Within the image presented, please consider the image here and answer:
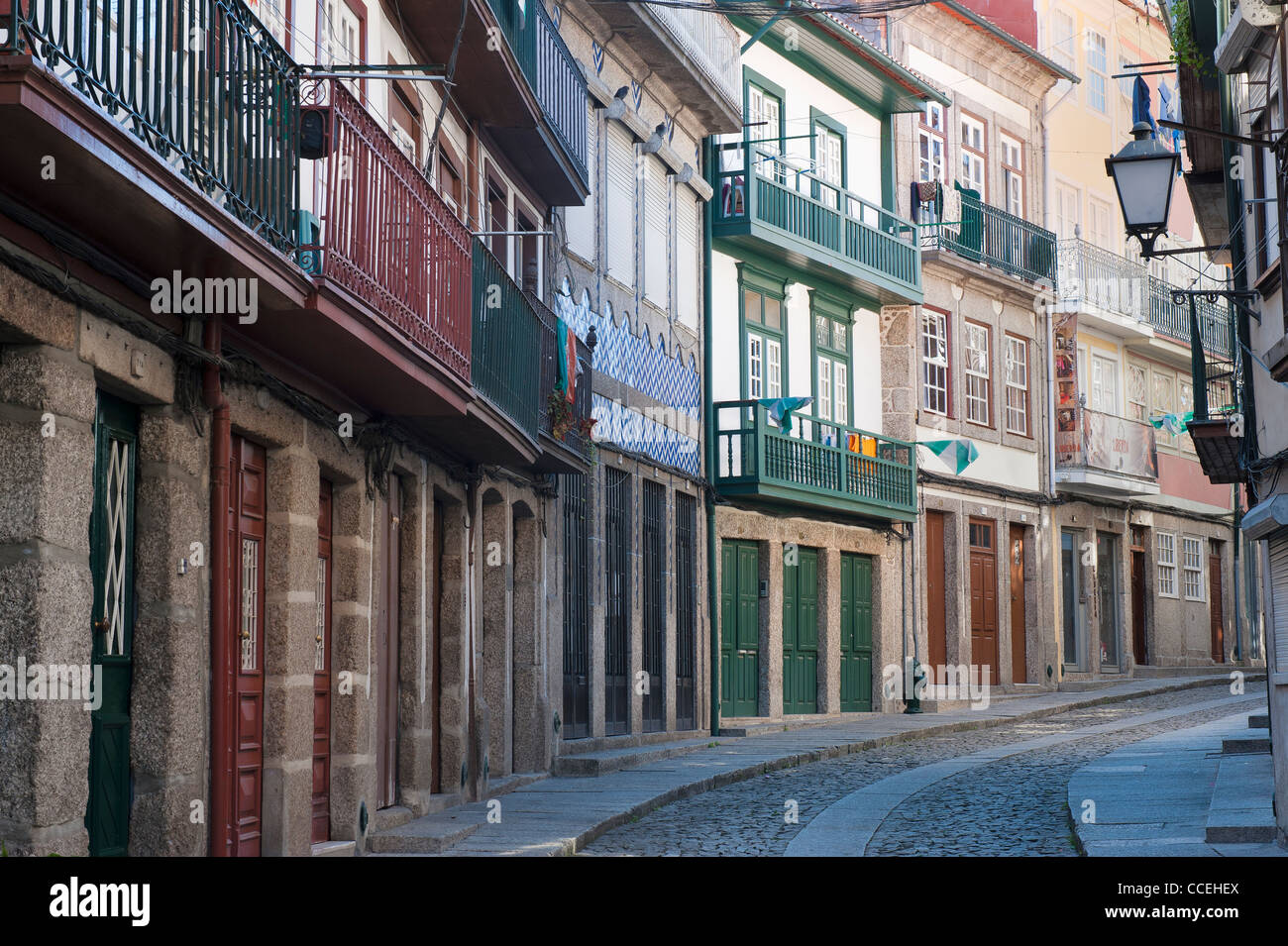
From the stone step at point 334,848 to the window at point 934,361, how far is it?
18116mm

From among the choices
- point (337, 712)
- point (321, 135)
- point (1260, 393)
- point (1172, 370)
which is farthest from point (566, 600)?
point (1172, 370)

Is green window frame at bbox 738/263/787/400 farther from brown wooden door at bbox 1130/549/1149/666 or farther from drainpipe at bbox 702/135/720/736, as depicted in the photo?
brown wooden door at bbox 1130/549/1149/666

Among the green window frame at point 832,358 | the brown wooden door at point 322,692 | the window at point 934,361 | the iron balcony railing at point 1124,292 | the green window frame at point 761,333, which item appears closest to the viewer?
the brown wooden door at point 322,692

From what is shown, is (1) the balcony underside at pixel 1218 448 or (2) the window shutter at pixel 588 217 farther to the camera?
(2) the window shutter at pixel 588 217

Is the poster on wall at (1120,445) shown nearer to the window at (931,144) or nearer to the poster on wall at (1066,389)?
the poster on wall at (1066,389)

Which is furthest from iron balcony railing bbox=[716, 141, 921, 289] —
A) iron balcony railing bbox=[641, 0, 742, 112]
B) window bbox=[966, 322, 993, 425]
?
window bbox=[966, 322, 993, 425]

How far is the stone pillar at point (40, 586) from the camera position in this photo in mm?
6707

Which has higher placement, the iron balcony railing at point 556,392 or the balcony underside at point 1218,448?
the iron balcony railing at point 556,392

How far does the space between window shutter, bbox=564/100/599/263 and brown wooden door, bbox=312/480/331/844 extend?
25.2ft

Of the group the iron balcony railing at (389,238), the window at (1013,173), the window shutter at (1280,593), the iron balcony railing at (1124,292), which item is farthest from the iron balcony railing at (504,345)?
the iron balcony railing at (1124,292)

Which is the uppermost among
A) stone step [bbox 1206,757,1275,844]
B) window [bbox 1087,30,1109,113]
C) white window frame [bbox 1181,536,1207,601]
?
window [bbox 1087,30,1109,113]

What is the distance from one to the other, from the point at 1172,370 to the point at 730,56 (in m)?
16.1

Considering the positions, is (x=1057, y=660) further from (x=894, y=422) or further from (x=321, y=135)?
(x=321, y=135)

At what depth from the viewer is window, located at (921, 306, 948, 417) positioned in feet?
91.1
